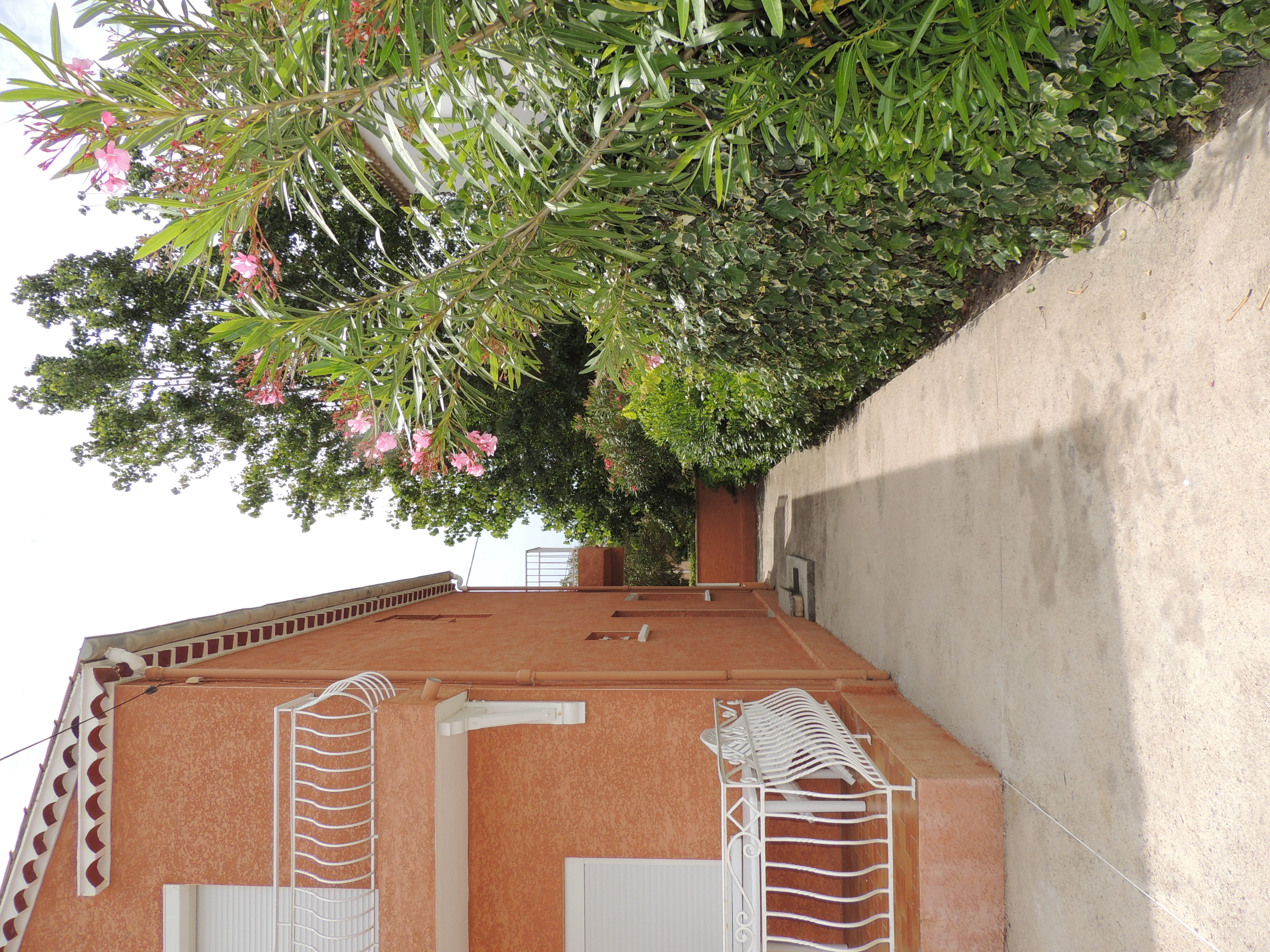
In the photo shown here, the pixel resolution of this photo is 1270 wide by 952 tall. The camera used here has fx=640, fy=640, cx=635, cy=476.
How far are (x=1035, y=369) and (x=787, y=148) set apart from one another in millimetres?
1581

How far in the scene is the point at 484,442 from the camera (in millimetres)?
4238

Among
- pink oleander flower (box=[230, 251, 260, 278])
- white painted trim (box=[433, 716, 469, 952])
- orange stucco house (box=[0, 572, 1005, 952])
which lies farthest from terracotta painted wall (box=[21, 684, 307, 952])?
pink oleander flower (box=[230, 251, 260, 278])

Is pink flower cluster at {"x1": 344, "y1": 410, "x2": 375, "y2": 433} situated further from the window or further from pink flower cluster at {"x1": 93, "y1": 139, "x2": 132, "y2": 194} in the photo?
the window

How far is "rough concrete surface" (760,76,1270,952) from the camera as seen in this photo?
197 cm

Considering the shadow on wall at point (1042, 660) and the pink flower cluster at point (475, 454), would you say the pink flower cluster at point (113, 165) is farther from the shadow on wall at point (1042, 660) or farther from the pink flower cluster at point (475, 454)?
the shadow on wall at point (1042, 660)

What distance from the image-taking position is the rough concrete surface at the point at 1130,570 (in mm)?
1974

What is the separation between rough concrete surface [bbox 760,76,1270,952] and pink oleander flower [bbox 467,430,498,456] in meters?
2.95

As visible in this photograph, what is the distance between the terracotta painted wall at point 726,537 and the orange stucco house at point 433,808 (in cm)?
1237

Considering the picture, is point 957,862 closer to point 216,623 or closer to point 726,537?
point 216,623

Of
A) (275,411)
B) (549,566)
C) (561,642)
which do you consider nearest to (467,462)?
(561,642)

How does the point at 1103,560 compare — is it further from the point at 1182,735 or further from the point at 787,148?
the point at 787,148

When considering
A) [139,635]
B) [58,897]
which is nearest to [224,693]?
[139,635]

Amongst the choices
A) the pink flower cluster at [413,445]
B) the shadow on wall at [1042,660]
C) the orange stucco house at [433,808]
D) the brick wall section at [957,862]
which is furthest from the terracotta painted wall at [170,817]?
the shadow on wall at [1042,660]

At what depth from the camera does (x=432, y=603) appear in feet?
34.3
